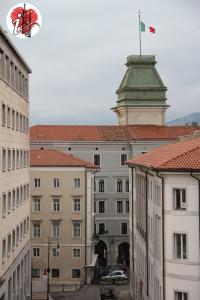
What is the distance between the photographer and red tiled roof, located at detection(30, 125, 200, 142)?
84312 mm

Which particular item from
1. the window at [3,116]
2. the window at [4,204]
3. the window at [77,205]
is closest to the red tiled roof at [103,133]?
the window at [77,205]

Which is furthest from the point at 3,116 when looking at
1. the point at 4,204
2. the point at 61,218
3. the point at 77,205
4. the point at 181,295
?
the point at 61,218

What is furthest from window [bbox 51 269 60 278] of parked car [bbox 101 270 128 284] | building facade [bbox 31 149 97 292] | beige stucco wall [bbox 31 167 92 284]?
parked car [bbox 101 270 128 284]

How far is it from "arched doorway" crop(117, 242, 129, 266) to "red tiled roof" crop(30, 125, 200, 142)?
1548 centimetres

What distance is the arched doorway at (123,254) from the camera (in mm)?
83875

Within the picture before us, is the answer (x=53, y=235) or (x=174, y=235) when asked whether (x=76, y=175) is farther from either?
(x=174, y=235)

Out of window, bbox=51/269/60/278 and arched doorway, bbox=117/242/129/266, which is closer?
window, bbox=51/269/60/278

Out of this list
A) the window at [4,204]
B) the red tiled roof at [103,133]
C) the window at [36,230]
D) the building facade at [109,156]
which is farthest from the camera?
the red tiled roof at [103,133]

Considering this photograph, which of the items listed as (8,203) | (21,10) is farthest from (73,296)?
(21,10)

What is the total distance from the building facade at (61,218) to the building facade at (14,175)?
17.0 meters

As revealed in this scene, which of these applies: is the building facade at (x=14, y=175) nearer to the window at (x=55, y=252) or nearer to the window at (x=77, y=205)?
the window at (x=55, y=252)

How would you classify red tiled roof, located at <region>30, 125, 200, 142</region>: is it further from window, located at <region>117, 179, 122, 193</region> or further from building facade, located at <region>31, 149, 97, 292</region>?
building facade, located at <region>31, 149, 97, 292</region>

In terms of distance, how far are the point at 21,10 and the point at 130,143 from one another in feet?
143

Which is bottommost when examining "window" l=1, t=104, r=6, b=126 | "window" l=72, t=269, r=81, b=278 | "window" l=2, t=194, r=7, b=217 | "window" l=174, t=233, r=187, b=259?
"window" l=72, t=269, r=81, b=278
